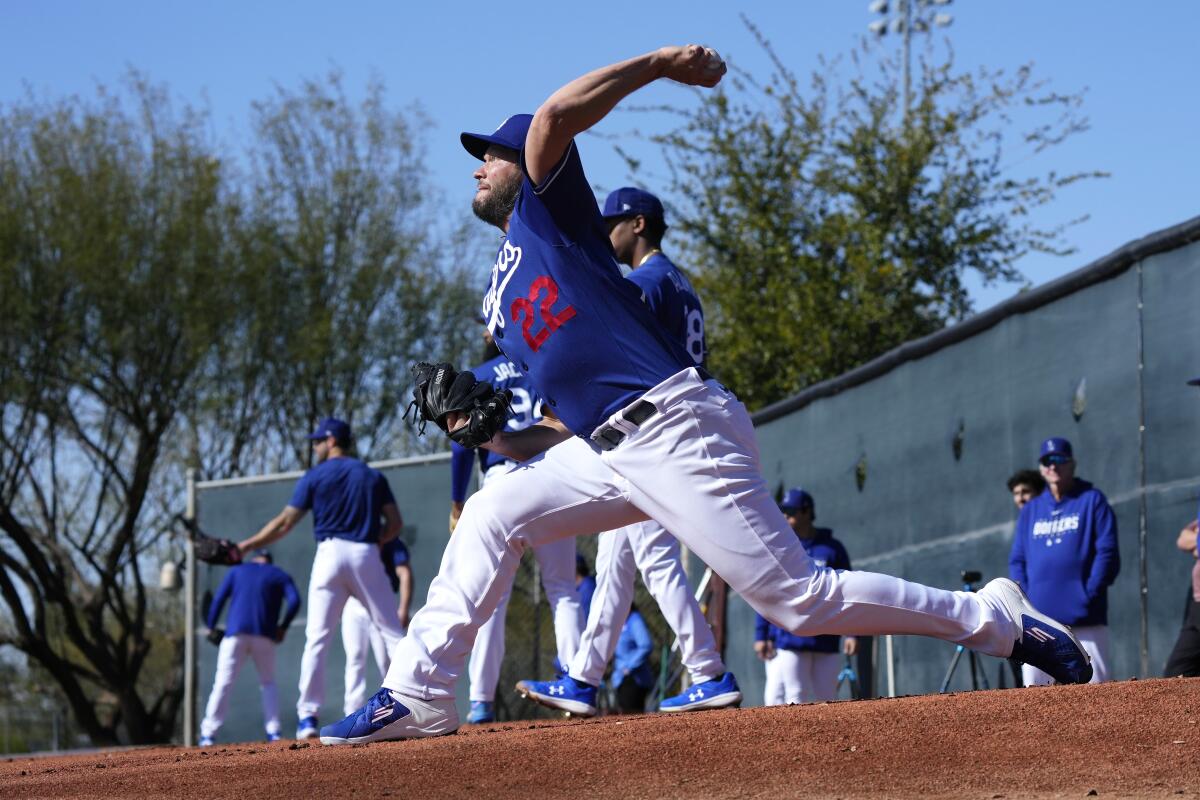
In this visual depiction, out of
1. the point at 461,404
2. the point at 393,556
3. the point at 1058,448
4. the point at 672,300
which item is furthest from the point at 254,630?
the point at 461,404

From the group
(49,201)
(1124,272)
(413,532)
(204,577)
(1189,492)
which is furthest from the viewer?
(49,201)

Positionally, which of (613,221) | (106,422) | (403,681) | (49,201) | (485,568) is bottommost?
(403,681)

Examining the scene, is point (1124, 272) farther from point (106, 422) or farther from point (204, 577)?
point (106, 422)

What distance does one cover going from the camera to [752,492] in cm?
488

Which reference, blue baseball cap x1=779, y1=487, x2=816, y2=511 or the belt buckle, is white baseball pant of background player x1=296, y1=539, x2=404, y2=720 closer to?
blue baseball cap x1=779, y1=487, x2=816, y2=511

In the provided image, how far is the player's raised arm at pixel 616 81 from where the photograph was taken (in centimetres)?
462

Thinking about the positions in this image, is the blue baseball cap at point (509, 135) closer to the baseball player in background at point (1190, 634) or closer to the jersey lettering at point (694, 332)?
the jersey lettering at point (694, 332)

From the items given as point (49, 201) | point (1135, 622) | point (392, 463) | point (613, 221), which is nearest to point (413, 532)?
point (392, 463)

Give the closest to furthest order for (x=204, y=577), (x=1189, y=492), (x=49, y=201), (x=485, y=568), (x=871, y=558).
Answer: (x=485, y=568) < (x=1189, y=492) < (x=871, y=558) < (x=204, y=577) < (x=49, y=201)

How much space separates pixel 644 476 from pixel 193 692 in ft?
38.1

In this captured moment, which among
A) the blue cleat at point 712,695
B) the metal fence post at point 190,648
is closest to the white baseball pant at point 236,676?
the metal fence post at point 190,648

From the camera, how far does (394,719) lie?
541cm

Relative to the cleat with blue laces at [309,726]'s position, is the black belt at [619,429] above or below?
above

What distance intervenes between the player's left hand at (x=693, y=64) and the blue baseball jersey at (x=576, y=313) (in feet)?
1.47
